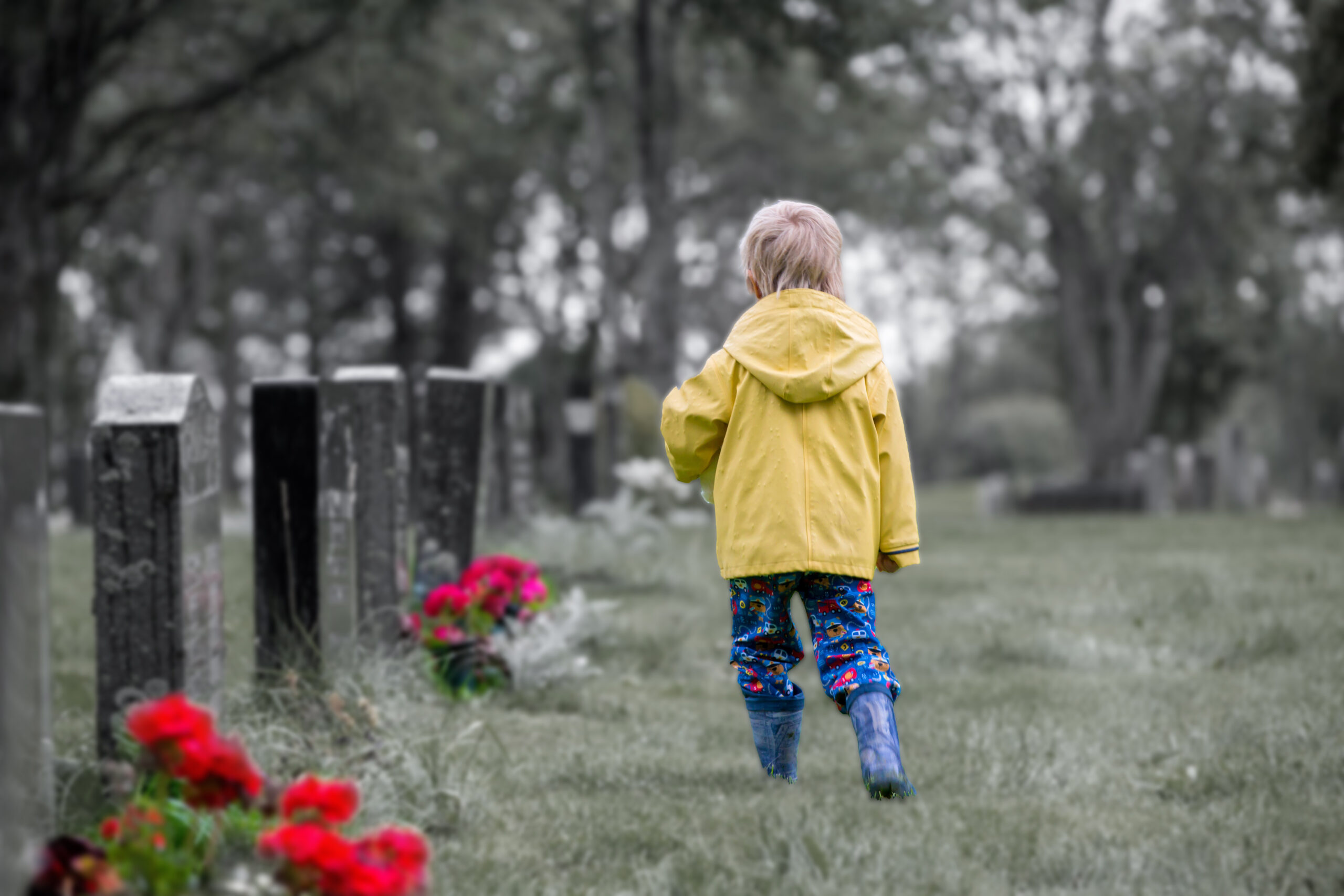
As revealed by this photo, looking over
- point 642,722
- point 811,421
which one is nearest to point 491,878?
point 811,421

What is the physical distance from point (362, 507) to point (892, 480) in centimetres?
217

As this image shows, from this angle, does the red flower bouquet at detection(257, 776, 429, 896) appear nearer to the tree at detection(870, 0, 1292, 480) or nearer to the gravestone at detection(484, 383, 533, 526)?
the gravestone at detection(484, 383, 533, 526)

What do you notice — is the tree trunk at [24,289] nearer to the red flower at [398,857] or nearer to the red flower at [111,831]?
the red flower at [111,831]

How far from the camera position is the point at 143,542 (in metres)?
3.35

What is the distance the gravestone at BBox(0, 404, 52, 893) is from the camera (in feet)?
6.56

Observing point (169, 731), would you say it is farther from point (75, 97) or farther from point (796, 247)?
point (75, 97)

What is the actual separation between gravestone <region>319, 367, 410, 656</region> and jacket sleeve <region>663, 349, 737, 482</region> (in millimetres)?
1569

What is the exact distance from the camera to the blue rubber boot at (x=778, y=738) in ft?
A: 12.1

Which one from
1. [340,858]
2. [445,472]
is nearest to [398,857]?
[340,858]

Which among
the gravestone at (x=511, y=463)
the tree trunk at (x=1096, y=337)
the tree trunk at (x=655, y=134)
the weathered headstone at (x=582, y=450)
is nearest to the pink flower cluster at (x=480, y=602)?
the gravestone at (x=511, y=463)

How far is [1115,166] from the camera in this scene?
2380 cm

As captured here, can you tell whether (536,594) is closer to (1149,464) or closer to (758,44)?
(758,44)

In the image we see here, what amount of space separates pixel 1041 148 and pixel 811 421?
21.8m

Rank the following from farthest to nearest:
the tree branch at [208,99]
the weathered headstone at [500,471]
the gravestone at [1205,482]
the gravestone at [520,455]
→ 1. the gravestone at [1205,482]
2. the tree branch at [208,99]
3. the gravestone at [520,455]
4. the weathered headstone at [500,471]
